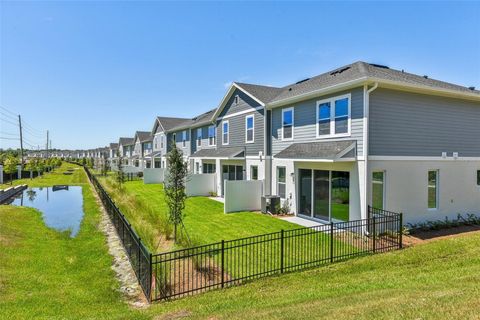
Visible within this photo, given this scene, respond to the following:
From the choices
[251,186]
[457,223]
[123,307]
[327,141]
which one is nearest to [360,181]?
[327,141]

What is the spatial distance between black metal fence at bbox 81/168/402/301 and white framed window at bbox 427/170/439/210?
9.43ft

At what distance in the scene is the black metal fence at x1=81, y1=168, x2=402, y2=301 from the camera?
724 centimetres

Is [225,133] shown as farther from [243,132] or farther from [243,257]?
[243,257]

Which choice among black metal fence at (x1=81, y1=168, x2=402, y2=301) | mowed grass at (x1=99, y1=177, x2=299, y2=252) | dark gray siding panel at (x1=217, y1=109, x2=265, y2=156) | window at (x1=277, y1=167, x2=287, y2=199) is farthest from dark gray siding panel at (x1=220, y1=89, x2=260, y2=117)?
black metal fence at (x1=81, y1=168, x2=402, y2=301)

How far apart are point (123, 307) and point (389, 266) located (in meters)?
6.87

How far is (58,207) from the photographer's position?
19.2 m

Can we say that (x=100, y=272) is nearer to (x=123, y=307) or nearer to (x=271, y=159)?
(x=123, y=307)

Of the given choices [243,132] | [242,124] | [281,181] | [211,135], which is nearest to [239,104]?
[242,124]

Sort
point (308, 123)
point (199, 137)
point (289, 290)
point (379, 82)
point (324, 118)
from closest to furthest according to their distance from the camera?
point (289, 290)
point (379, 82)
point (324, 118)
point (308, 123)
point (199, 137)

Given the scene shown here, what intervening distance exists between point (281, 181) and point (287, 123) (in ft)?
10.4

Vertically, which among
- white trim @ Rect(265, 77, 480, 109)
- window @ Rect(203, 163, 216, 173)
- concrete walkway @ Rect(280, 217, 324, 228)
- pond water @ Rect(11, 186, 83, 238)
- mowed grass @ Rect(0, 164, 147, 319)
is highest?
white trim @ Rect(265, 77, 480, 109)

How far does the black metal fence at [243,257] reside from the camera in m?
7.24

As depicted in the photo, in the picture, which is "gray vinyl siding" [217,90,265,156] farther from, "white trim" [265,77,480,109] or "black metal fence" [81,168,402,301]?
"black metal fence" [81,168,402,301]

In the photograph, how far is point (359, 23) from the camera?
42.9 ft
